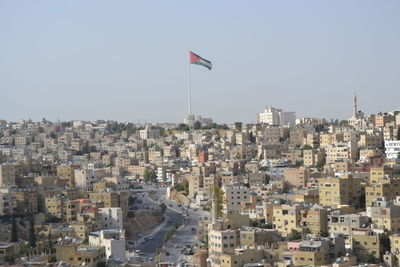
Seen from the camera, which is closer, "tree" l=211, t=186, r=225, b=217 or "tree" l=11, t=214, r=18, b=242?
"tree" l=11, t=214, r=18, b=242

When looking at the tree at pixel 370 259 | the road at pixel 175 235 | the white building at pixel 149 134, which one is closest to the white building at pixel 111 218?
the road at pixel 175 235

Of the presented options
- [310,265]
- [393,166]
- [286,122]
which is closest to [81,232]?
[310,265]

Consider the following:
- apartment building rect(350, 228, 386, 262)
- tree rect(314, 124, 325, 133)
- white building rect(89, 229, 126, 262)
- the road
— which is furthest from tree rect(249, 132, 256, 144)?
apartment building rect(350, 228, 386, 262)

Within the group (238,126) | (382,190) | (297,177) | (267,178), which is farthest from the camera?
(238,126)

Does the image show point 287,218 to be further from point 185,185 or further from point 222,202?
point 185,185

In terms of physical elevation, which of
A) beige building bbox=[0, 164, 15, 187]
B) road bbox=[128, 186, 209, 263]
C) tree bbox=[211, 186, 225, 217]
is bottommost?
road bbox=[128, 186, 209, 263]

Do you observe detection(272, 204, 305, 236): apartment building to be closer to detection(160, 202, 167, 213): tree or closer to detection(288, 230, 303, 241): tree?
detection(288, 230, 303, 241): tree

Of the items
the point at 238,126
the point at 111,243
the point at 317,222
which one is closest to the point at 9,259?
the point at 111,243

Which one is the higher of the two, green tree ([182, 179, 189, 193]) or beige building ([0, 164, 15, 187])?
beige building ([0, 164, 15, 187])
